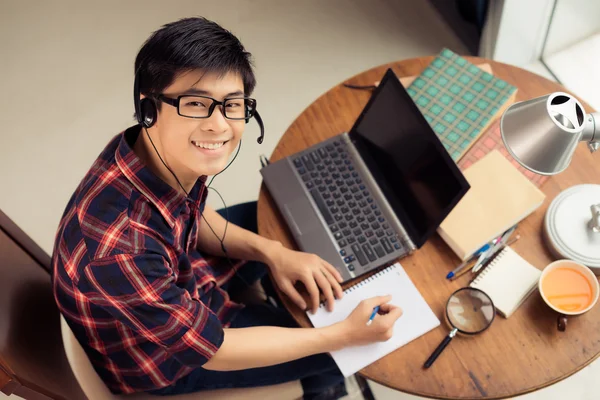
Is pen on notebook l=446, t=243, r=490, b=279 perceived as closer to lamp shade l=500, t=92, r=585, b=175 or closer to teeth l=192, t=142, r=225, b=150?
lamp shade l=500, t=92, r=585, b=175

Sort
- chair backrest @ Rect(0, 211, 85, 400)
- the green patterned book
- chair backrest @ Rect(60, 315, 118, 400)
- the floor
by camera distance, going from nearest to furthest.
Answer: chair backrest @ Rect(0, 211, 85, 400), chair backrest @ Rect(60, 315, 118, 400), the green patterned book, the floor

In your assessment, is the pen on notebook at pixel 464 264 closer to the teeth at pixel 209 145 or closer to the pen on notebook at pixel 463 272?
the pen on notebook at pixel 463 272

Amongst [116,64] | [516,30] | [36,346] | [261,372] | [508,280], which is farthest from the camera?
[116,64]

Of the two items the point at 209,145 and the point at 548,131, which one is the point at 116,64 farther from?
the point at 548,131

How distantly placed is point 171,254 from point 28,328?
30cm

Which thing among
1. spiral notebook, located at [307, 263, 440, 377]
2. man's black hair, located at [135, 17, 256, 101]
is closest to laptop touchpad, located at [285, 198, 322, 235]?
spiral notebook, located at [307, 263, 440, 377]

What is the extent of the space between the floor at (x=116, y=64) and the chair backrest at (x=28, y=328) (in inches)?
38.4

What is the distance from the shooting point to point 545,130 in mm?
786

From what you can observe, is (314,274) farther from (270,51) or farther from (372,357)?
(270,51)

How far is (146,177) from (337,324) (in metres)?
0.47

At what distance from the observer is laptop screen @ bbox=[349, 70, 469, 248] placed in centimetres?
112

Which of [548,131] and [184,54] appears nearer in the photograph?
[548,131]

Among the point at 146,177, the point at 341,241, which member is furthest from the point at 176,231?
the point at 341,241

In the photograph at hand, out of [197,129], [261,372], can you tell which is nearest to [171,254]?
[197,129]
